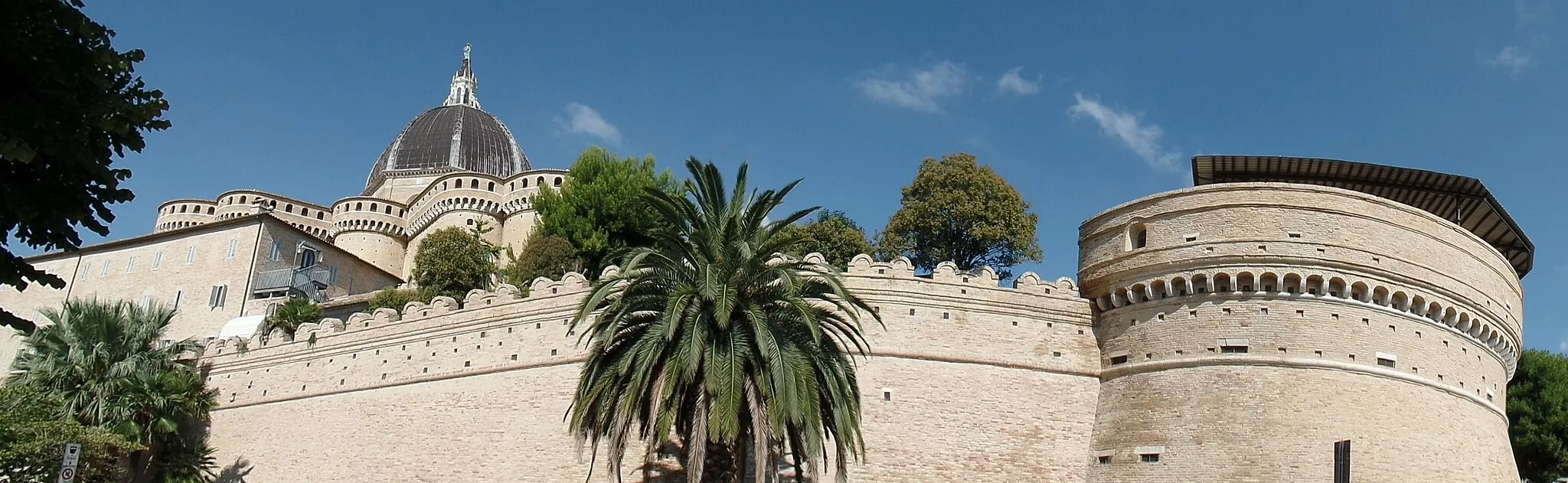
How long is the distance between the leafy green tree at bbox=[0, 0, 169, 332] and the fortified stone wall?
19.2 m

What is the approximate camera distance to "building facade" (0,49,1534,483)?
2420cm

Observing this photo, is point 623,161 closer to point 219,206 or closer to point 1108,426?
point 219,206

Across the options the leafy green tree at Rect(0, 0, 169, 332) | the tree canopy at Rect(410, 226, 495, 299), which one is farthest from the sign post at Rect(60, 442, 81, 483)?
the tree canopy at Rect(410, 226, 495, 299)

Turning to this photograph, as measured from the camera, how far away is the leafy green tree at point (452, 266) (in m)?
43.7

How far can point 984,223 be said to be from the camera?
128ft

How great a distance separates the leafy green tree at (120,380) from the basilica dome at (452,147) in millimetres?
27349

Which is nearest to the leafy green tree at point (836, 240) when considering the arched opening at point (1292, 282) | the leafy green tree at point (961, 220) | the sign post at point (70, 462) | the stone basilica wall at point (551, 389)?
the leafy green tree at point (961, 220)

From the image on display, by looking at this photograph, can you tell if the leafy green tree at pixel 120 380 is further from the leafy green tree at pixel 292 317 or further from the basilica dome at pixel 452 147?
the basilica dome at pixel 452 147

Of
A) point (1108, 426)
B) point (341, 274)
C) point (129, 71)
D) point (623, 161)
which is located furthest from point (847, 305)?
point (341, 274)

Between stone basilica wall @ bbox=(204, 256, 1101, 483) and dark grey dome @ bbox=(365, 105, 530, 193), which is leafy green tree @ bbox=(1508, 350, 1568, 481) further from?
dark grey dome @ bbox=(365, 105, 530, 193)

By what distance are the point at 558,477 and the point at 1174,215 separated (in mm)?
14237

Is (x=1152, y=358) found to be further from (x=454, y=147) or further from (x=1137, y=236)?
(x=454, y=147)

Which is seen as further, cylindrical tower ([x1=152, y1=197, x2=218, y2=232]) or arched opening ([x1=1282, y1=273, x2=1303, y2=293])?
cylindrical tower ([x1=152, y1=197, x2=218, y2=232])

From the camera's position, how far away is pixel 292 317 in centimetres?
4088
